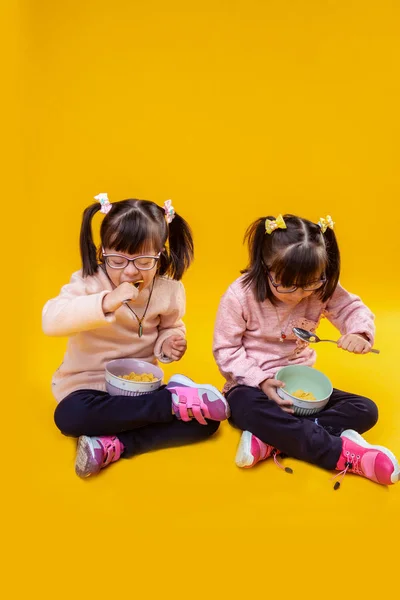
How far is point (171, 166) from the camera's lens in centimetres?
257

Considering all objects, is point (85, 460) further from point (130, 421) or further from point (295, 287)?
point (295, 287)

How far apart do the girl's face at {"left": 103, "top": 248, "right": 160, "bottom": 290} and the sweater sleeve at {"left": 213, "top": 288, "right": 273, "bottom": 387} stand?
24cm

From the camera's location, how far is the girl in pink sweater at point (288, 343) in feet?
5.28

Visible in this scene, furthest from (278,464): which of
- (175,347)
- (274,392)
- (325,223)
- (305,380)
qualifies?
(325,223)

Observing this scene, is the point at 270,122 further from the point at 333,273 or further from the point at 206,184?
the point at 333,273

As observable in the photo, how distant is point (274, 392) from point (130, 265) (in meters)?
0.46

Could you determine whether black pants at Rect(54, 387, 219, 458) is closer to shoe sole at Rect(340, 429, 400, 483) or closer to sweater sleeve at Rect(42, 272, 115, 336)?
sweater sleeve at Rect(42, 272, 115, 336)

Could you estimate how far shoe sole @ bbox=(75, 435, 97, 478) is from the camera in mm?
1552

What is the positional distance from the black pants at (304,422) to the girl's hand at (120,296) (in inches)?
15.5

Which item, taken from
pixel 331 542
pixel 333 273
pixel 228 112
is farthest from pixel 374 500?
pixel 228 112

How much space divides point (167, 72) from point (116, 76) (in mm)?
186

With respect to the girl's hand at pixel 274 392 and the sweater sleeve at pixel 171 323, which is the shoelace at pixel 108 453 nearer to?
the sweater sleeve at pixel 171 323

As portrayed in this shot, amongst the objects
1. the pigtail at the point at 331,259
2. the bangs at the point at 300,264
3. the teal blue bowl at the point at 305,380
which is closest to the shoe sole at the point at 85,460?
the teal blue bowl at the point at 305,380

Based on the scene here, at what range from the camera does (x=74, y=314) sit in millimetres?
1586
